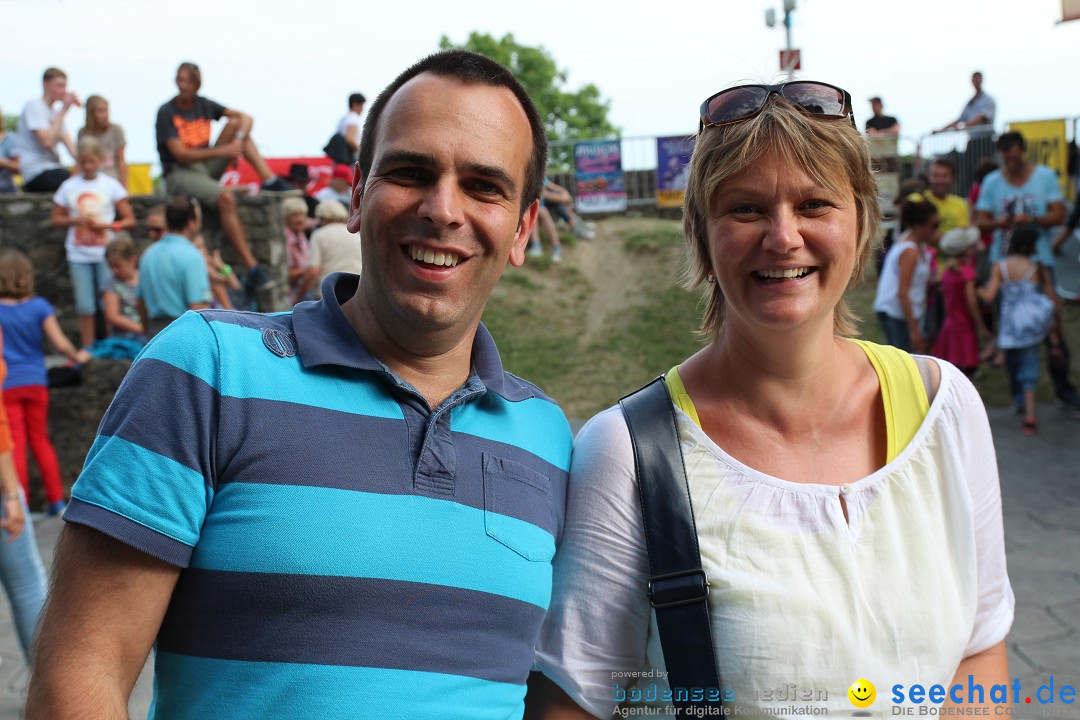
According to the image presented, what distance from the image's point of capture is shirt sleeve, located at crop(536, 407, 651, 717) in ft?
5.98

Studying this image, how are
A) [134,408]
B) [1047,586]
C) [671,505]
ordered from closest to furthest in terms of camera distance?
[134,408] → [671,505] → [1047,586]

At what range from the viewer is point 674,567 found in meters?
1.76

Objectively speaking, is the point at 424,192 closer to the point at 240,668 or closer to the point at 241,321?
the point at 241,321

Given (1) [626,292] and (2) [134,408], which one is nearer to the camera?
(2) [134,408]

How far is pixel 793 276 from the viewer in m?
1.86

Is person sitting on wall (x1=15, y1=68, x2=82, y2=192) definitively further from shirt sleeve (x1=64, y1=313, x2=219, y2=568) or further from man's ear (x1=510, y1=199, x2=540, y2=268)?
shirt sleeve (x1=64, y1=313, x2=219, y2=568)

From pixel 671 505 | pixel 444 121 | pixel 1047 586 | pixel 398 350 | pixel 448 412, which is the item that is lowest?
pixel 1047 586

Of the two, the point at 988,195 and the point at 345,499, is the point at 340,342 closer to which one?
the point at 345,499

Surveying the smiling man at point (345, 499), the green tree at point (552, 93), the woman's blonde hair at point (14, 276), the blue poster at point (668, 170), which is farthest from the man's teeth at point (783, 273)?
the green tree at point (552, 93)

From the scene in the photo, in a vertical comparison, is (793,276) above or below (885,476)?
above

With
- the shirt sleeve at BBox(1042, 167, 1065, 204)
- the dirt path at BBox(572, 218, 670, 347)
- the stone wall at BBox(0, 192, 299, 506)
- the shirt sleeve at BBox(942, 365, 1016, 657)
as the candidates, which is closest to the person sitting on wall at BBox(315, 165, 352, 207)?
the stone wall at BBox(0, 192, 299, 506)

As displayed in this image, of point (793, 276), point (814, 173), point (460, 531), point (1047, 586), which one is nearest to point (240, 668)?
point (460, 531)

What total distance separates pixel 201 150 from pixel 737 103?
8.42 meters

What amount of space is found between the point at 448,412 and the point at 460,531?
10.0 inches
